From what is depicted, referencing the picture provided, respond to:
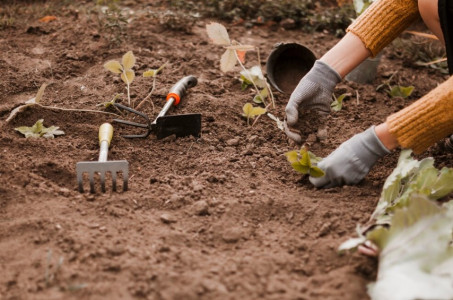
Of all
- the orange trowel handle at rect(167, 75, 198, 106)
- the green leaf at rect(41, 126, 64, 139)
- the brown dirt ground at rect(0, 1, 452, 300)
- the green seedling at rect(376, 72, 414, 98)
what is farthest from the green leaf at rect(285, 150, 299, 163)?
the green seedling at rect(376, 72, 414, 98)

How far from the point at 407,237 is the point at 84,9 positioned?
9.67 feet

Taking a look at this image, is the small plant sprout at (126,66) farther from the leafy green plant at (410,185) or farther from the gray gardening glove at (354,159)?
the leafy green plant at (410,185)

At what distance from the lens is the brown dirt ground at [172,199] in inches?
60.9

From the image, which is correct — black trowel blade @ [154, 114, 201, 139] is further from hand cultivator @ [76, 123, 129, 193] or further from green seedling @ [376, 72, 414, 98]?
green seedling @ [376, 72, 414, 98]

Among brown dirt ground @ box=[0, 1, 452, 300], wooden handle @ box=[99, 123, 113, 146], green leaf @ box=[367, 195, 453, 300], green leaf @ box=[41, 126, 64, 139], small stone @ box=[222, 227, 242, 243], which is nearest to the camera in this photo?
green leaf @ box=[367, 195, 453, 300]

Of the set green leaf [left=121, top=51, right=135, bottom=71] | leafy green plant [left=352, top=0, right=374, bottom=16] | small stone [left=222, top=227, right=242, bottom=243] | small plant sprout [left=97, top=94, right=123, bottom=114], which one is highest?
leafy green plant [left=352, top=0, right=374, bottom=16]

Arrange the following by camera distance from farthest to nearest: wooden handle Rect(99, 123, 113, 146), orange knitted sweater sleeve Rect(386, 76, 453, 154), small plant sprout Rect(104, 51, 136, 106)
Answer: small plant sprout Rect(104, 51, 136, 106), wooden handle Rect(99, 123, 113, 146), orange knitted sweater sleeve Rect(386, 76, 453, 154)

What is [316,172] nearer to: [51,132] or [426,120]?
[426,120]

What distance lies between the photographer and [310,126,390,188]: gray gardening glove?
6.48ft

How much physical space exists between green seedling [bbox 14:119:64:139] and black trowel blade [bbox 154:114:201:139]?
1.50 feet

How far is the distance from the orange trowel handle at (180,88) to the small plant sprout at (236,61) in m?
0.21

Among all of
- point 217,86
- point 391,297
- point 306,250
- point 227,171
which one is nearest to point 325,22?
point 217,86

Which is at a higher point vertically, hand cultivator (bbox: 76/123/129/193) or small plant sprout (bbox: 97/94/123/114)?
small plant sprout (bbox: 97/94/123/114)

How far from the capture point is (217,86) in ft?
9.53
